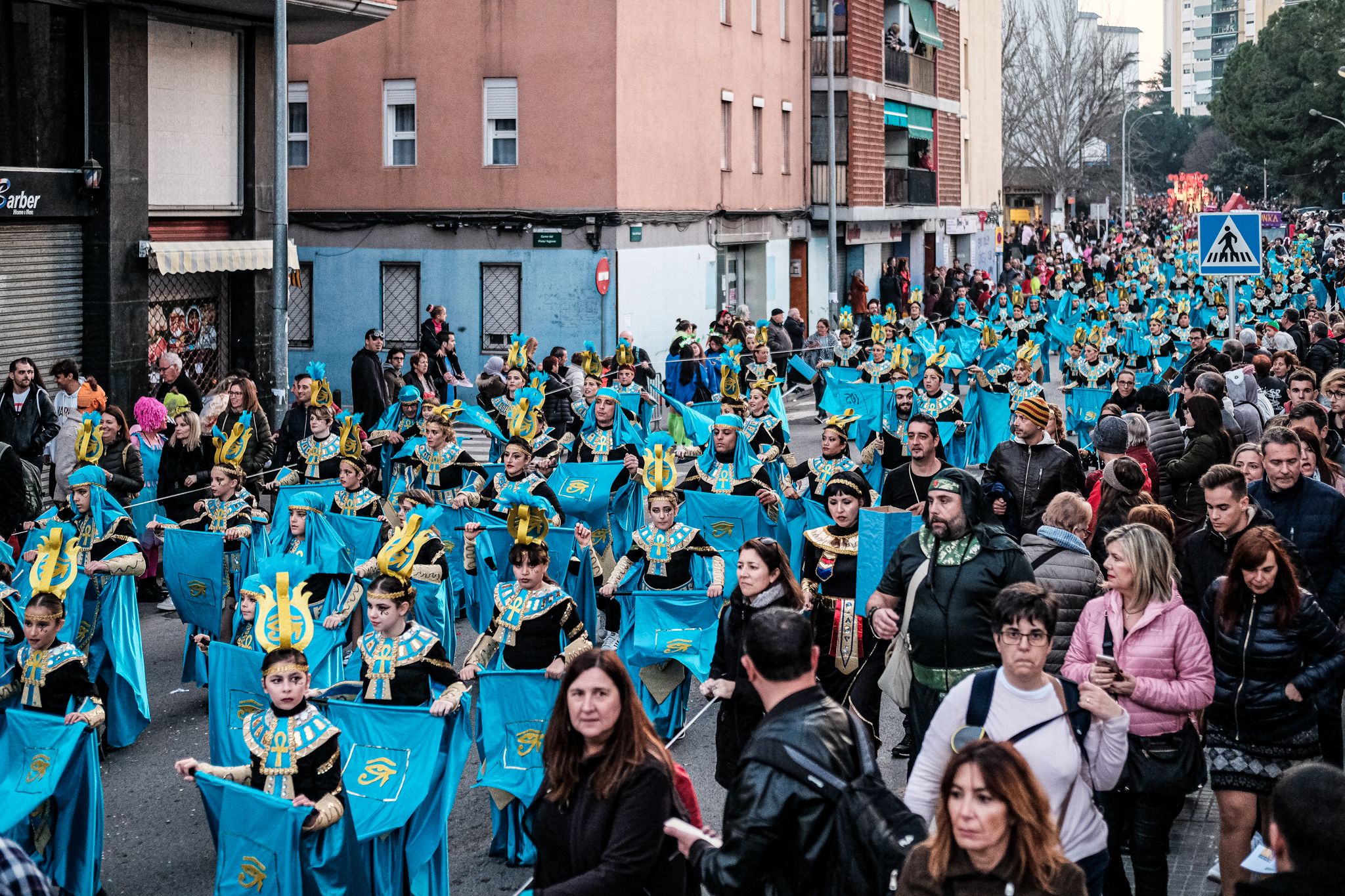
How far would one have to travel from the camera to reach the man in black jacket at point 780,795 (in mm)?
4590

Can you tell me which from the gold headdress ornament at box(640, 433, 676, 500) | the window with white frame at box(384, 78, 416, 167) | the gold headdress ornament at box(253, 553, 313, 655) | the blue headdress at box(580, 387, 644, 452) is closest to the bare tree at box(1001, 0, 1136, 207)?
the window with white frame at box(384, 78, 416, 167)

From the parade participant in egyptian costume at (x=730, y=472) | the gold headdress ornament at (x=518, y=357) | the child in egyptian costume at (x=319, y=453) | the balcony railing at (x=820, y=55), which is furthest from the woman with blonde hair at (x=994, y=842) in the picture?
the balcony railing at (x=820, y=55)

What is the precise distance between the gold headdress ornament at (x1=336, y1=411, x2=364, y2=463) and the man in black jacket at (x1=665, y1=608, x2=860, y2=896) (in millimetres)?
8800

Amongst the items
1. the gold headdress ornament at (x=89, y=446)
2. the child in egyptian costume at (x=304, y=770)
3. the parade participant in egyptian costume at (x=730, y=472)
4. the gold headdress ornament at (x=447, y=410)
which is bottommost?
the child in egyptian costume at (x=304, y=770)

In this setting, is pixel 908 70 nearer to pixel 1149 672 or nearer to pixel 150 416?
pixel 150 416

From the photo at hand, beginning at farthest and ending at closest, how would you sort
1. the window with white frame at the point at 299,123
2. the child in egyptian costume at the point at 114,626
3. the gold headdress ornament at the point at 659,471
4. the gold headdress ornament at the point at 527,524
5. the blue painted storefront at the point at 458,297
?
the window with white frame at the point at 299,123
the blue painted storefront at the point at 458,297
the gold headdress ornament at the point at 659,471
the child in egyptian costume at the point at 114,626
the gold headdress ornament at the point at 527,524

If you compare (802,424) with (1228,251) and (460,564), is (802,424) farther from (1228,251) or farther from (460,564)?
(460,564)

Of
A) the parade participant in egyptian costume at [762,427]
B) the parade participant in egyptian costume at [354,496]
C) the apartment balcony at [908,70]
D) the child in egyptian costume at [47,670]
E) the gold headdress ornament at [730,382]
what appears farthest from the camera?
the apartment balcony at [908,70]

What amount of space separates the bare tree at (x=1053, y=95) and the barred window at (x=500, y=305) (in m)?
51.5

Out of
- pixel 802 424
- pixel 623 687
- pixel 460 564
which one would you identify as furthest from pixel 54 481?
pixel 802 424

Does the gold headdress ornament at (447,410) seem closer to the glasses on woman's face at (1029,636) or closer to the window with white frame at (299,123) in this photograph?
the glasses on woman's face at (1029,636)

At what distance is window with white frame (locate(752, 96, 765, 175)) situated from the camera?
35.0 metres

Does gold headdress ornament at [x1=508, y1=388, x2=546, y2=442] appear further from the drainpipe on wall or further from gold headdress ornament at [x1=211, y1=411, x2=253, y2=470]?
the drainpipe on wall

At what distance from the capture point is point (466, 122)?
94.2 feet
